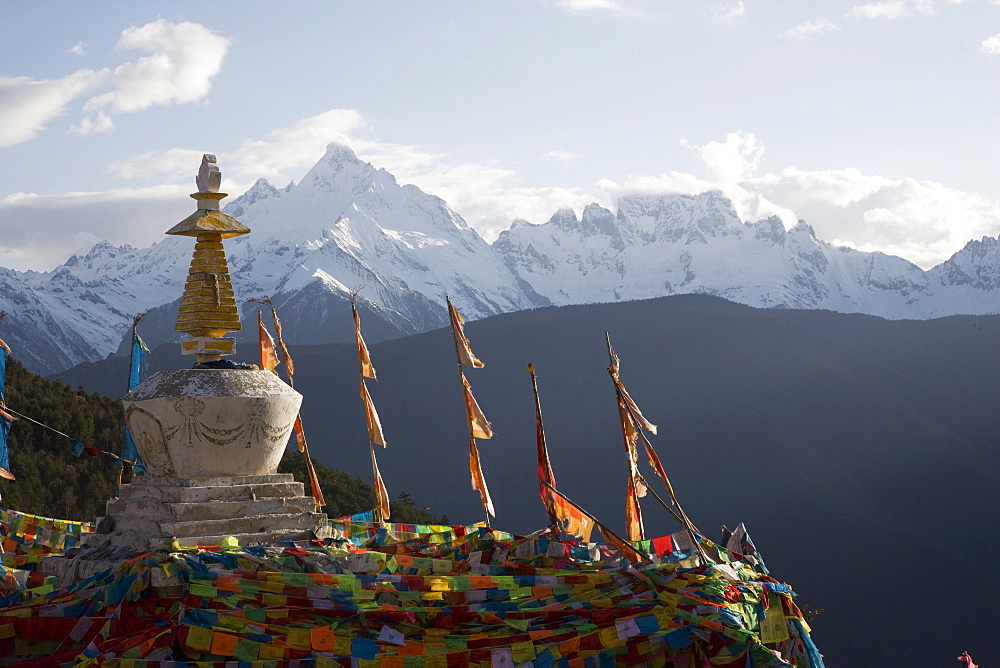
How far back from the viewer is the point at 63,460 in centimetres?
2788

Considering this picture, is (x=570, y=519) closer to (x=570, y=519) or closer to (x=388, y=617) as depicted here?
(x=570, y=519)

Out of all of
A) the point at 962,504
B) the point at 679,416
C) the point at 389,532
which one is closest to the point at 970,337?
the point at 679,416

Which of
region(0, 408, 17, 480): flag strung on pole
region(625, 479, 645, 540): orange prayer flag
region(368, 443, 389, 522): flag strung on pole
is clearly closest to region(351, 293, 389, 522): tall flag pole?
region(368, 443, 389, 522): flag strung on pole

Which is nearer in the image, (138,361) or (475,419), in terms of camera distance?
(475,419)

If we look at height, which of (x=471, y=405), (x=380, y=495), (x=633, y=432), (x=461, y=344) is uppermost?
(x=461, y=344)

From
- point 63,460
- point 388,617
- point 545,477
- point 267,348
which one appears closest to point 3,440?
point 267,348

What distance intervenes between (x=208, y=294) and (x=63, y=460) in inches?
652

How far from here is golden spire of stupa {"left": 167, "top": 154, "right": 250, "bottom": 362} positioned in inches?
529

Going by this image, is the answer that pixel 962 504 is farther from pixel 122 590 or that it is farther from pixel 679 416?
pixel 122 590

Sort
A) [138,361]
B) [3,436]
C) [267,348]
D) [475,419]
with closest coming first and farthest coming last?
[3,436]
[475,419]
[138,361]
[267,348]

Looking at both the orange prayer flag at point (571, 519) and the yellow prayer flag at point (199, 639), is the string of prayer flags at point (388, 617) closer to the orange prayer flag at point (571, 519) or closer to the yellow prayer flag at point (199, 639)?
the yellow prayer flag at point (199, 639)

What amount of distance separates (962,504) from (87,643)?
3701 inches

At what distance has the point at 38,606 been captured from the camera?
10.8 m

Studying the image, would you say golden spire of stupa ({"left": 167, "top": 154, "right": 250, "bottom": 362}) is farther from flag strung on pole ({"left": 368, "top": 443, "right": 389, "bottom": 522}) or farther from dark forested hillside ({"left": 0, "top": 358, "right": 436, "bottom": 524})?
dark forested hillside ({"left": 0, "top": 358, "right": 436, "bottom": 524})
